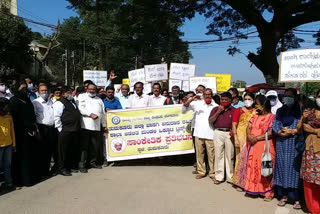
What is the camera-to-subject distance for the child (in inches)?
185

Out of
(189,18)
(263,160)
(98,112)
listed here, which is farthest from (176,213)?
(189,18)

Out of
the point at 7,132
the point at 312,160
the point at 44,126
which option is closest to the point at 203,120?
the point at 312,160

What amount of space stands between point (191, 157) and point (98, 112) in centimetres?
256

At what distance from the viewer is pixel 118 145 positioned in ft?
21.7

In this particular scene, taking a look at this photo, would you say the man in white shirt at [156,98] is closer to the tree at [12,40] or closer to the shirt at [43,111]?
the shirt at [43,111]

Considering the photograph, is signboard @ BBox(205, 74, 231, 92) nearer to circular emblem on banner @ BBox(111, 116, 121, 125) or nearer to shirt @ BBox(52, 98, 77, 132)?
circular emblem on banner @ BBox(111, 116, 121, 125)

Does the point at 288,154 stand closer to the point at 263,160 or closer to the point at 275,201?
the point at 263,160

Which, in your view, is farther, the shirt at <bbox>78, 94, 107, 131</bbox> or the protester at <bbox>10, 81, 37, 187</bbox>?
the shirt at <bbox>78, 94, 107, 131</bbox>

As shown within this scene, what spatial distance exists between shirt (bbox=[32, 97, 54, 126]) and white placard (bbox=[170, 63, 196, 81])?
5223 mm

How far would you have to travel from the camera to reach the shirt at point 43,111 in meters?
5.47

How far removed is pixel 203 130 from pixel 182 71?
4.76 meters

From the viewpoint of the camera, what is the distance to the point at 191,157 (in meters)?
7.21

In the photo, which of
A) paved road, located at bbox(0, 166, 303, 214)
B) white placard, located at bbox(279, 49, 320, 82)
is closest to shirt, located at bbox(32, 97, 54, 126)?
paved road, located at bbox(0, 166, 303, 214)

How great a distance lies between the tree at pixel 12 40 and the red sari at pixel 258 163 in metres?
19.9
